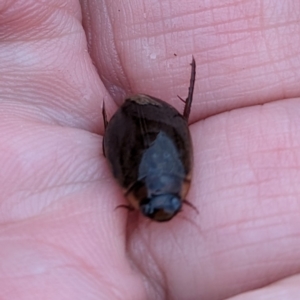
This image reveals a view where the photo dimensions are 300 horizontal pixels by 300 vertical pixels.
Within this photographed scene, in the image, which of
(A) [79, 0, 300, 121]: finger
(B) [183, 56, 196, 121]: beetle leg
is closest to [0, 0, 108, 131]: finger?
(A) [79, 0, 300, 121]: finger

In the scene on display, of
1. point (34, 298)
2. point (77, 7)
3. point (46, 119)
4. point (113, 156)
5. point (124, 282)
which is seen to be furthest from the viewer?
point (77, 7)

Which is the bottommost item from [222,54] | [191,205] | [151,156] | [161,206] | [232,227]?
[232,227]

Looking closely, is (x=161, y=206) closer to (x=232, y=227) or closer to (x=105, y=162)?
(x=232, y=227)

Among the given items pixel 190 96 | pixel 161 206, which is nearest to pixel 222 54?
pixel 190 96

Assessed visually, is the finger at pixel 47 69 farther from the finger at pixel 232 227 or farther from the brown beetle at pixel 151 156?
the finger at pixel 232 227

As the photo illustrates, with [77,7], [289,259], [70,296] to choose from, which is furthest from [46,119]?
[289,259]

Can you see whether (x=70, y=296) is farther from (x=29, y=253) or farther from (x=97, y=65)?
(x=97, y=65)

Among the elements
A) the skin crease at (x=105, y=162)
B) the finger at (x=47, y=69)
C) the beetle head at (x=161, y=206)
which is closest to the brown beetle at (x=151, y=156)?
the beetle head at (x=161, y=206)

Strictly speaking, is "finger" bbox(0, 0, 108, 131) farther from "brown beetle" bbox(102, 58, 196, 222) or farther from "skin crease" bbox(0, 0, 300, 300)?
"brown beetle" bbox(102, 58, 196, 222)
